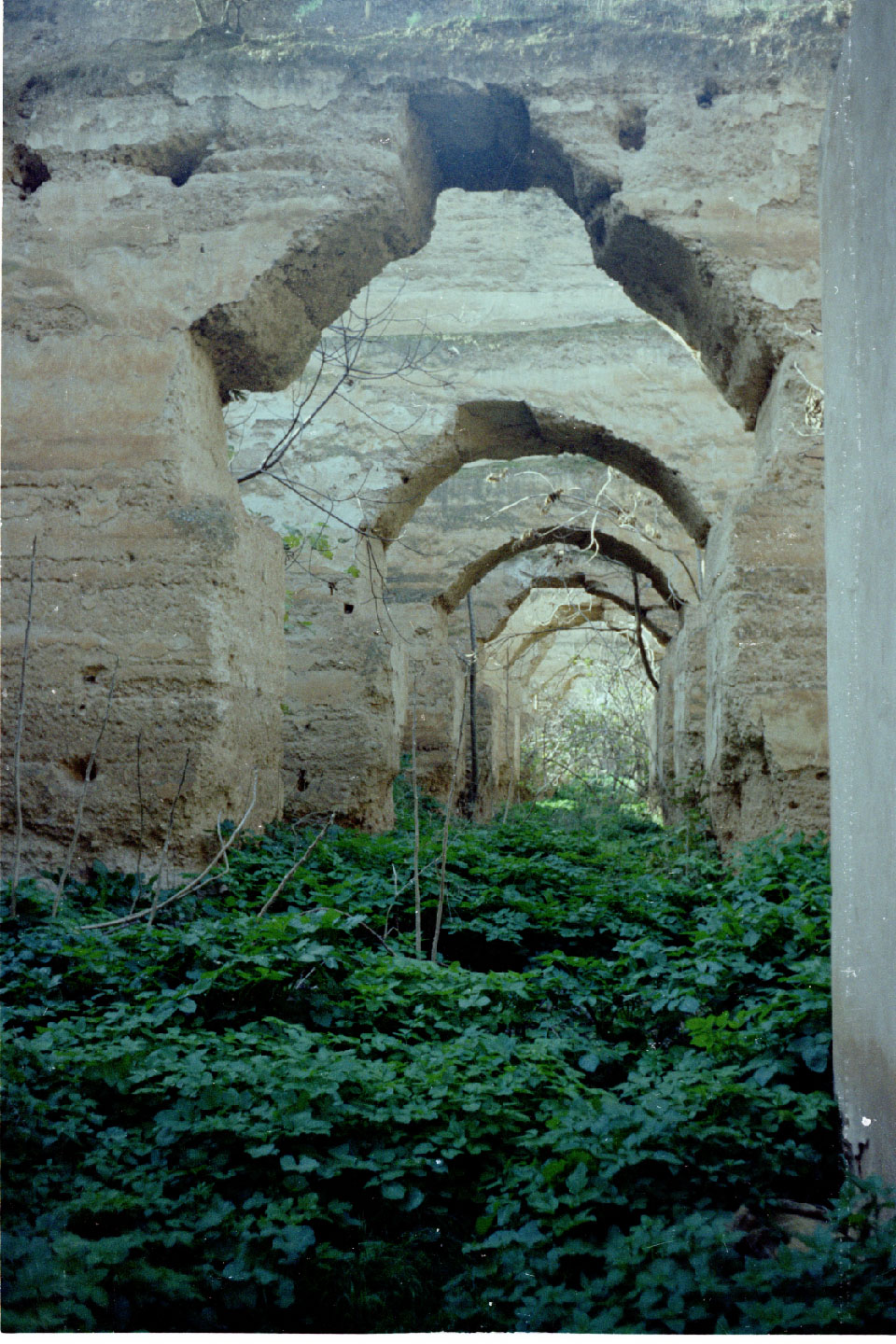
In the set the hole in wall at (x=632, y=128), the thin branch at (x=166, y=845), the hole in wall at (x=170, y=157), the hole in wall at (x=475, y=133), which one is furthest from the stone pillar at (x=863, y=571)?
the hole in wall at (x=170, y=157)

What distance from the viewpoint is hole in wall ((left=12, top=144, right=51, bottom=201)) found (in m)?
4.22

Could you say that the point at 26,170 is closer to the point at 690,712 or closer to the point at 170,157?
the point at 170,157

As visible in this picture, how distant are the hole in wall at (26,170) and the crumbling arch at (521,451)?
2980 mm

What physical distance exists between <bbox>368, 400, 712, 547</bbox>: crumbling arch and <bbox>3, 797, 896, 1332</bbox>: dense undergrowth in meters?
4.05

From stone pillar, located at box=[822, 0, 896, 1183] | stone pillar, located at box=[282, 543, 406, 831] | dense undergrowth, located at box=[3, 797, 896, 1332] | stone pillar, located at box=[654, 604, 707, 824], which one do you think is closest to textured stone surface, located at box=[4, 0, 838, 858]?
dense undergrowth, located at box=[3, 797, 896, 1332]

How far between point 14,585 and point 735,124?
11.9 ft

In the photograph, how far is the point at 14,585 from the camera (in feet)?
12.6

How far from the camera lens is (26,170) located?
4.26 meters

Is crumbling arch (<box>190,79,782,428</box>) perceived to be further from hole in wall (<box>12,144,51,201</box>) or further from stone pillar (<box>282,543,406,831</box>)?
stone pillar (<box>282,543,406,831</box>)

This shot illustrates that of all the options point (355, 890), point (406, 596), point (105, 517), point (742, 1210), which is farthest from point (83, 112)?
point (406, 596)

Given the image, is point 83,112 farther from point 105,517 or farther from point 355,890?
point 355,890

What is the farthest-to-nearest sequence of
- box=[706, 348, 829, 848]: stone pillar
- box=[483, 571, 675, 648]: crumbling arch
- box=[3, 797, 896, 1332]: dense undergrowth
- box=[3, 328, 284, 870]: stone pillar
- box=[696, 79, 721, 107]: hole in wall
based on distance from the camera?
box=[483, 571, 675, 648]: crumbling arch
box=[696, 79, 721, 107]: hole in wall
box=[706, 348, 829, 848]: stone pillar
box=[3, 328, 284, 870]: stone pillar
box=[3, 797, 896, 1332]: dense undergrowth

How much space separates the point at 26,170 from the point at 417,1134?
13.6ft

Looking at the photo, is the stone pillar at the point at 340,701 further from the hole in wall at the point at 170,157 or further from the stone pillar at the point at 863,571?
the stone pillar at the point at 863,571
